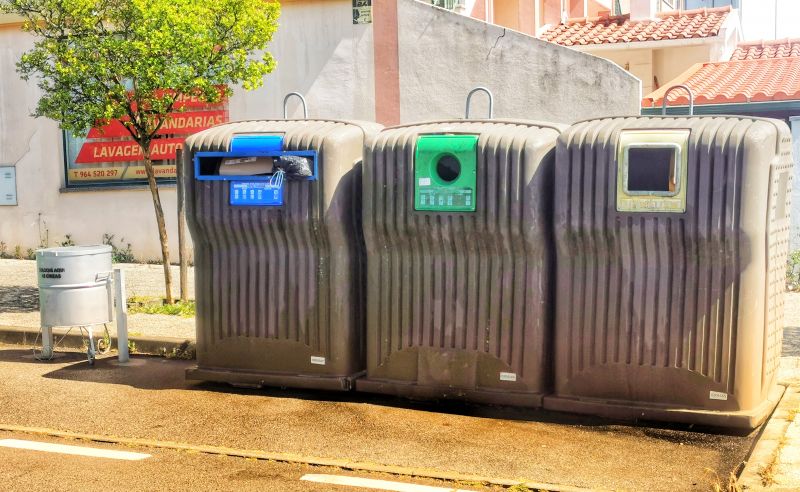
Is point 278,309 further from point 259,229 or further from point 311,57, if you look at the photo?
point 311,57

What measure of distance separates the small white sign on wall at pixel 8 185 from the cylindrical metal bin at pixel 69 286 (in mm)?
9246

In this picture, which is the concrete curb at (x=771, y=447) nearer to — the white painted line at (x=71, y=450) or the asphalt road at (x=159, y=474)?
the asphalt road at (x=159, y=474)

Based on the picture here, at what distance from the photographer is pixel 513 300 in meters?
6.57

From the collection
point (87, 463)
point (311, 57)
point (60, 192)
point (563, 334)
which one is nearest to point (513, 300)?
point (563, 334)

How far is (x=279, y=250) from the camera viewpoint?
7.25m

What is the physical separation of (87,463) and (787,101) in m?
10.4

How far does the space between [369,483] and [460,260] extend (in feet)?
6.10

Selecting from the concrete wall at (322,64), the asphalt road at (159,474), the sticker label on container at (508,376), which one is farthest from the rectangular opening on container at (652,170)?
the concrete wall at (322,64)

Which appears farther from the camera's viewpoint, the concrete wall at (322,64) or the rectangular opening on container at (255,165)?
the concrete wall at (322,64)

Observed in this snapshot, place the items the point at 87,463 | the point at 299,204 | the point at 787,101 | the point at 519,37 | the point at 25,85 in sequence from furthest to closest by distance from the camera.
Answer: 1. the point at 25,85
2. the point at 519,37
3. the point at 787,101
4. the point at 299,204
5. the point at 87,463

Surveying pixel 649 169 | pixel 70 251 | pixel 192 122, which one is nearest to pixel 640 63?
pixel 192 122

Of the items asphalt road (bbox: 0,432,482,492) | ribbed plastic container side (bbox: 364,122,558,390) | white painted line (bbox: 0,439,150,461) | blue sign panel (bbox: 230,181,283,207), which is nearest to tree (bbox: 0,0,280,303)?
blue sign panel (bbox: 230,181,283,207)

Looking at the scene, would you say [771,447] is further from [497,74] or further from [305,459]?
[497,74]

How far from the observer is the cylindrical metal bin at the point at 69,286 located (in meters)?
8.43
